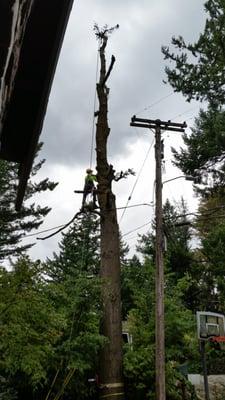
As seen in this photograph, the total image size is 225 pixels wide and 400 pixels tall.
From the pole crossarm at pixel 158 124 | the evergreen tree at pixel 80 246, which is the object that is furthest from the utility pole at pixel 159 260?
the evergreen tree at pixel 80 246

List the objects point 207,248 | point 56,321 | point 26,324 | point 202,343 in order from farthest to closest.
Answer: point 207,248, point 202,343, point 56,321, point 26,324

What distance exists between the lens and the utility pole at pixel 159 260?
12.0 metres

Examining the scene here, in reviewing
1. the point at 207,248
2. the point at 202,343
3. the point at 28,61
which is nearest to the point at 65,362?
the point at 202,343

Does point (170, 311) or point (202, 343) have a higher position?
point (170, 311)

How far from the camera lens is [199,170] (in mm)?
21266

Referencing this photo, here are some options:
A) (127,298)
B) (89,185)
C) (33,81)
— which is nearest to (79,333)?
(89,185)

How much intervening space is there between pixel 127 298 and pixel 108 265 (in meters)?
15.5

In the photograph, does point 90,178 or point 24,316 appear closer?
point 24,316

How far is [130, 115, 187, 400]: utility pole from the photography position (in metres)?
12.0

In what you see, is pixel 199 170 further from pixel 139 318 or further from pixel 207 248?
pixel 139 318

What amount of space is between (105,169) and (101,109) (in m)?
2.11

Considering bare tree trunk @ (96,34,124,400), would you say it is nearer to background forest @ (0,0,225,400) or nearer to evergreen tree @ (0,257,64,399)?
background forest @ (0,0,225,400)

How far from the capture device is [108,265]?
45.4 ft

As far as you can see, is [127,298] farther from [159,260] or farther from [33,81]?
[33,81]
